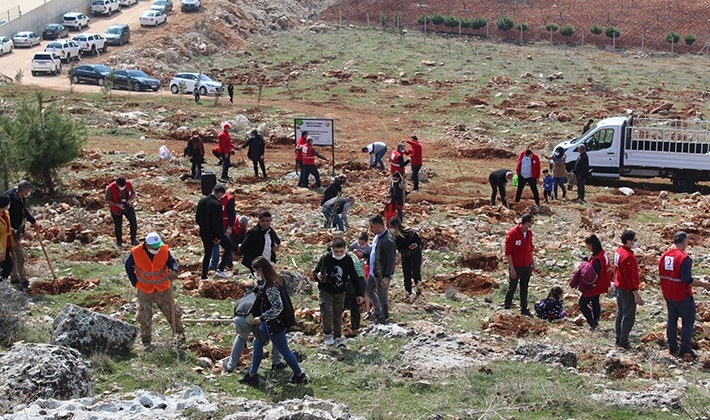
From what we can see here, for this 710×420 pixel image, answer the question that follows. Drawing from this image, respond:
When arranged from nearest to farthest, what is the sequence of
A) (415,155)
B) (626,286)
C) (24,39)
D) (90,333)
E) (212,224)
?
(90,333) < (626,286) < (212,224) < (415,155) < (24,39)

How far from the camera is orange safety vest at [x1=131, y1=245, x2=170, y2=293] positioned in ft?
39.9

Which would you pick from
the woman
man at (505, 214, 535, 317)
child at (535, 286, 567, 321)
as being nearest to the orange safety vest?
man at (505, 214, 535, 317)

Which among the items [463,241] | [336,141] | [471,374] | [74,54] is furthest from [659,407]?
[74,54]

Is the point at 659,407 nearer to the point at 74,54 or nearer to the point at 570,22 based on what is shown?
the point at 74,54

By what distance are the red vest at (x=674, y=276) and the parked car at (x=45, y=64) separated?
41.3 metres

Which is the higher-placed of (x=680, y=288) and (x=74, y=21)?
(x=74, y=21)

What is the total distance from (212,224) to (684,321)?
7.06 m

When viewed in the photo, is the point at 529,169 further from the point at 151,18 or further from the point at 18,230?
the point at 151,18

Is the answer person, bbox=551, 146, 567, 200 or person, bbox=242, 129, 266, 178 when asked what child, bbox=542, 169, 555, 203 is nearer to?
person, bbox=551, 146, 567, 200

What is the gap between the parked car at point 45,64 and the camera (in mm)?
48688

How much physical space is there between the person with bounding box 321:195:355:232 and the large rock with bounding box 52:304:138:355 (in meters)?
7.79

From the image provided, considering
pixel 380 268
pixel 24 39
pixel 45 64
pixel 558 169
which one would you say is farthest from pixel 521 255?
pixel 24 39

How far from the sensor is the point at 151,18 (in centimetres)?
6016

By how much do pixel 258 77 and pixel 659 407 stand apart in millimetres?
40250
